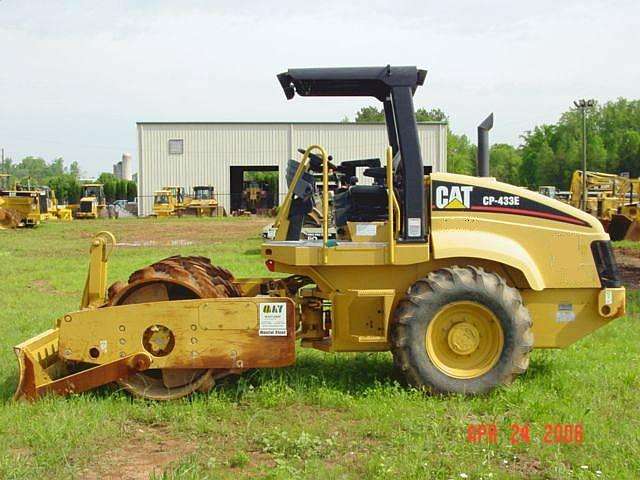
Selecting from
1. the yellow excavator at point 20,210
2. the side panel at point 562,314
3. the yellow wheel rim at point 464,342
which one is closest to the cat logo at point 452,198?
the yellow wheel rim at point 464,342

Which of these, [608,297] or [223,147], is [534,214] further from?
[223,147]

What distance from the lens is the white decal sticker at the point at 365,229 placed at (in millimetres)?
5867

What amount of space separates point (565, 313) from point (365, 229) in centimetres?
178

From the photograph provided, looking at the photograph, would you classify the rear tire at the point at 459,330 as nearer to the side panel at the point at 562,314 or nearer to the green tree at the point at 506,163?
the side panel at the point at 562,314

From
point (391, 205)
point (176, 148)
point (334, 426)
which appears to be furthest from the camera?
point (176, 148)

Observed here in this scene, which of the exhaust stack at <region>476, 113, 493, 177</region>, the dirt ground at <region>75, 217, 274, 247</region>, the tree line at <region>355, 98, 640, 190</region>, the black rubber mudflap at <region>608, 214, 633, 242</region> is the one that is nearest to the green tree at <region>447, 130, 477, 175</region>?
the tree line at <region>355, 98, 640, 190</region>

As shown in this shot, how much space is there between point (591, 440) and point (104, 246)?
409 centimetres

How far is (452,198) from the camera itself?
5.88 metres

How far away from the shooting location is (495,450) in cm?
470

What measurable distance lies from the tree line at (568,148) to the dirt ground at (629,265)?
5004cm

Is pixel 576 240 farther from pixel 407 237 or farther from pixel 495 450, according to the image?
pixel 495 450

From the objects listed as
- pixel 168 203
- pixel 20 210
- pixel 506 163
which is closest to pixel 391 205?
pixel 20 210

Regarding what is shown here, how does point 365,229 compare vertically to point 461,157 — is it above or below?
below

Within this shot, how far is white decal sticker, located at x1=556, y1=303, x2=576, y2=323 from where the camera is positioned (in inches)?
236
